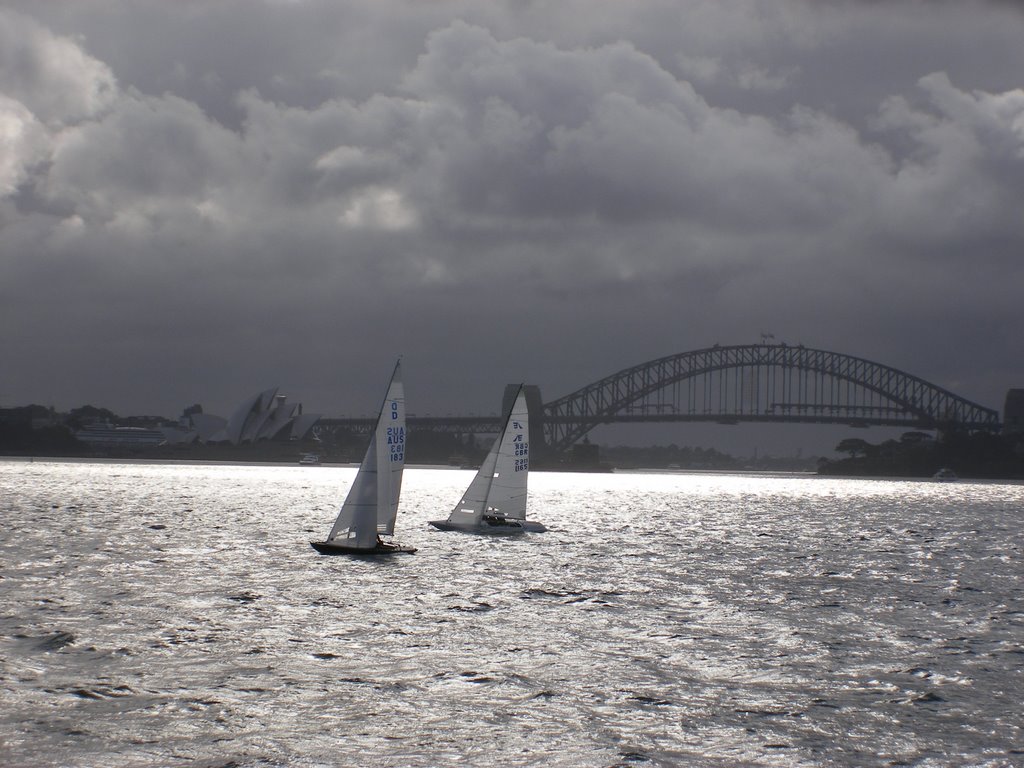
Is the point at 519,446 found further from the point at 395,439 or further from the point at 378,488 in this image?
the point at 378,488

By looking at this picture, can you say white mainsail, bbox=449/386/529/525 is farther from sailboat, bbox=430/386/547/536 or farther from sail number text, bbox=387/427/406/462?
sail number text, bbox=387/427/406/462

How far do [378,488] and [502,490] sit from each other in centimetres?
1379

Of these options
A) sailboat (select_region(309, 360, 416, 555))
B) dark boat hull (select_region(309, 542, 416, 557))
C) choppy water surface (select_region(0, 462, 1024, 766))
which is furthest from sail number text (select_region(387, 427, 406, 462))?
choppy water surface (select_region(0, 462, 1024, 766))

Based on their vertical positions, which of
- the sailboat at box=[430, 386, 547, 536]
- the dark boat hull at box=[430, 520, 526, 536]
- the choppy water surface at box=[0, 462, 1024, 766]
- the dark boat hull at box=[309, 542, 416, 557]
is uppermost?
the sailboat at box=[430, 386, 547, 536]

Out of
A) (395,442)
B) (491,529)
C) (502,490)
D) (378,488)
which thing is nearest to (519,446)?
(502,490)

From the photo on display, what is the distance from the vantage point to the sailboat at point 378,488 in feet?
120

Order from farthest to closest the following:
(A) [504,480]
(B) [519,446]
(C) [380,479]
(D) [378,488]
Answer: (A) [504,480]
(B) [519,446]
(D) [378,488]
(C) [380,479]

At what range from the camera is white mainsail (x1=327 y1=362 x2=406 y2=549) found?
3666 cm

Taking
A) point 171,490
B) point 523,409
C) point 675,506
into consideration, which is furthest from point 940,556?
point 171,490

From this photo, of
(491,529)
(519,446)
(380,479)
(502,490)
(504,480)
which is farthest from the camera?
(502,490)

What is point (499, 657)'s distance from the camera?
21484 mm

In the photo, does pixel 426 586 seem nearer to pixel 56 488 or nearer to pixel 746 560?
pixel 746 560

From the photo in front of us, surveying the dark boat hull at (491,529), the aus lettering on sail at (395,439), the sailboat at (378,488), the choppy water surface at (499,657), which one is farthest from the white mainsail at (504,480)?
the aus lettering on sail at (395,439)

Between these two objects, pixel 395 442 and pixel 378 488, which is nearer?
pixel 378 488
